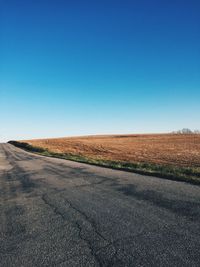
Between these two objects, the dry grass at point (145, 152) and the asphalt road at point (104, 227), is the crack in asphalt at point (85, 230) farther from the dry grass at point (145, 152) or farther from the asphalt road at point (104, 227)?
the dry grass at point (145, 152)

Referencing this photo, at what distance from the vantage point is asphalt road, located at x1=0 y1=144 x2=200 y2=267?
3186 mm

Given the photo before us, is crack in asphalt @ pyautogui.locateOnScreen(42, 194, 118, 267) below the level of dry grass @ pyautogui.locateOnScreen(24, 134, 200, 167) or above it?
above

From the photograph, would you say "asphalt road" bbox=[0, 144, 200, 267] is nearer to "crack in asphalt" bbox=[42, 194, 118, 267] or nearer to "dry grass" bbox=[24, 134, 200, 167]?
"crack in asphalt" bbox=[42, 194, 118, 267]

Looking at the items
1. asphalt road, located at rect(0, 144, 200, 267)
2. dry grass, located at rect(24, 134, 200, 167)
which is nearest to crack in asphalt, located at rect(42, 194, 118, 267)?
asphalt road, located at rect(0, 144, 200, 267)

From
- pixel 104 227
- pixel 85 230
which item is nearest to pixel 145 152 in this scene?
pixel 104 227

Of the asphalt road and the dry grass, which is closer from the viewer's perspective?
the asphalt road

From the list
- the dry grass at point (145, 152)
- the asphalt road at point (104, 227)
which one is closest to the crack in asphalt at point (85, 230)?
the asphalt road at point (104, 227)

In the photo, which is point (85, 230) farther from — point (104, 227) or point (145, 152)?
point (145, 152)

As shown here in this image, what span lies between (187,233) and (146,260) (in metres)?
1.11

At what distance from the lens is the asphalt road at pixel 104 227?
125 inches

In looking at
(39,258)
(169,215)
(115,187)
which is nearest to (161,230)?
(169,215)

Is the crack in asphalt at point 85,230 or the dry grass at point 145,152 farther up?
the crack in asphalt at point 85,230

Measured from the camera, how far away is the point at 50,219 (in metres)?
4.94

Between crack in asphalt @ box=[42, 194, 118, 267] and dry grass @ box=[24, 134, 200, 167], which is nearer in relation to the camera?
crack in asphalt @ box=[42, 194, 118, 267]
